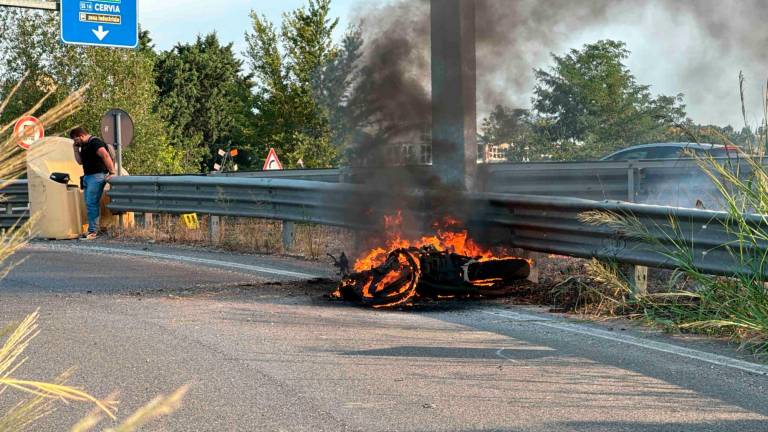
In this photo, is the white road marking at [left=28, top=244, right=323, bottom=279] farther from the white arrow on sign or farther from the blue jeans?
the white arrow on sign

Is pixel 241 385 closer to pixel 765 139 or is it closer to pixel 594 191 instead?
pixel 765 139

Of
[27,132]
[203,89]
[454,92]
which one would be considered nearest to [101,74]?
[454,92]

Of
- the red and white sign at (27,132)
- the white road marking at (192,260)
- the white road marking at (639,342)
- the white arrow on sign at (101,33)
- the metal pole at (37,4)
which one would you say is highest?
the metal pole at (37,4)

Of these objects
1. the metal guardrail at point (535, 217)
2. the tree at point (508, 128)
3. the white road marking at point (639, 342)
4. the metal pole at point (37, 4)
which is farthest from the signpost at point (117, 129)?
the white road marking at point (639, 342)

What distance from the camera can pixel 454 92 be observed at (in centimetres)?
983

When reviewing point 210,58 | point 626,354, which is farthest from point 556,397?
point 210,58

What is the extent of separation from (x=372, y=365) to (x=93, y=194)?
1088 centimetres

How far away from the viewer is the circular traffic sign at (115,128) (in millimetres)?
18453

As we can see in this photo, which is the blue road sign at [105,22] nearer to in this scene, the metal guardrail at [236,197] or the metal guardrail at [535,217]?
the metal guardrail at [236,197]

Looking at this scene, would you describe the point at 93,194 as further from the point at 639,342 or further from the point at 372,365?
the point at 639,342

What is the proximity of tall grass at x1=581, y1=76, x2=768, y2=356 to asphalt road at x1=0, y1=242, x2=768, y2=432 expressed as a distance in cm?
26

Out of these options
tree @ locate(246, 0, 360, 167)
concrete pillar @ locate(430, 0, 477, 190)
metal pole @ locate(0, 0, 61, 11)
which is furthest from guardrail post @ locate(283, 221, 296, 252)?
tree @ locate(246, 0, 360, 167)

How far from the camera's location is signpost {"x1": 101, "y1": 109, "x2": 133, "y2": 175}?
60.4 feet

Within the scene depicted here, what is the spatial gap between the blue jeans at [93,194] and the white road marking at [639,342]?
30.8 feet
